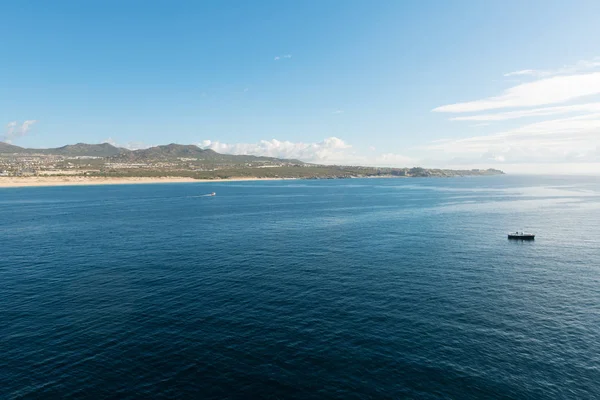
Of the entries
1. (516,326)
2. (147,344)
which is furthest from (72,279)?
(516,326)

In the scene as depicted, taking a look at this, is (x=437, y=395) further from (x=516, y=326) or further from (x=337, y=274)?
(x=337, y=274)

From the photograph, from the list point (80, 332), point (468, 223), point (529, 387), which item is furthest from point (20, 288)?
point (468, 223)

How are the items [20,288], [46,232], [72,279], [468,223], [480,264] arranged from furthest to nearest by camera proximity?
[468,223] → [46,232] → [480,264] → [72,279] → [20,288]

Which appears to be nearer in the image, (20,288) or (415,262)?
(20,288)

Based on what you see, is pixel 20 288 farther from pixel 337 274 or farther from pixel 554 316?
pixel 554 316

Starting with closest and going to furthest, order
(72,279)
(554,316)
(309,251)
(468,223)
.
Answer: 1. (554,316)
2. (72,279)
3. (309,251)
4. (468,223)

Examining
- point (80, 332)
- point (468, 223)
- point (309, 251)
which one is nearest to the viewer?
point (80, 332)
